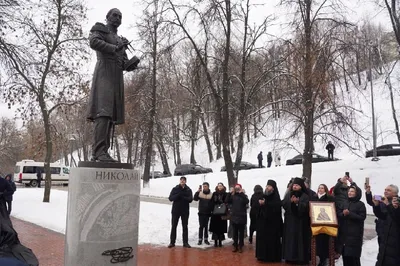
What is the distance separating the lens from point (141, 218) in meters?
14.5

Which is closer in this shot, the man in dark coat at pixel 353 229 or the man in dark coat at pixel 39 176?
the man in dark coat at pixel 353 229

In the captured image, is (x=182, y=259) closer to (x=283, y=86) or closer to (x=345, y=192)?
(x=345, y=192)

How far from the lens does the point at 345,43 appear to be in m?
14.9

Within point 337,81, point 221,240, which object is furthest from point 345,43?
point 221,240

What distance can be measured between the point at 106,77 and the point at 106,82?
9 cm

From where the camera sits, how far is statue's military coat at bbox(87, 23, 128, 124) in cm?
690

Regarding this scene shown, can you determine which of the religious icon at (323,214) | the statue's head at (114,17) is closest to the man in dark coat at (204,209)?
the religious icon at (323,214)

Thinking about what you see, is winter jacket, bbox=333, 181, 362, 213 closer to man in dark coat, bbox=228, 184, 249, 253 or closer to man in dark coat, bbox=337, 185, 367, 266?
man in dark coat, bbox=337, 185, 367, 266

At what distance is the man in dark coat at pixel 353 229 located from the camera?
25.9 ft

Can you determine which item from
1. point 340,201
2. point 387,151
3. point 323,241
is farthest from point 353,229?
point 387,151

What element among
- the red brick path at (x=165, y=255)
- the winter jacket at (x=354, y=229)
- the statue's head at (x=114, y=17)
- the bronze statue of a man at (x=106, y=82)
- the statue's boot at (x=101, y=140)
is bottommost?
the red brick path at (x=165, y=255)

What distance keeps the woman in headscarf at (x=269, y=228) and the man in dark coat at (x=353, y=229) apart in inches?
73.2

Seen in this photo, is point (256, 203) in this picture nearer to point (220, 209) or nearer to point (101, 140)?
point (220, 209)

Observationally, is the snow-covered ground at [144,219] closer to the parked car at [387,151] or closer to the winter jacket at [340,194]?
the winter jacket at [340,194]
